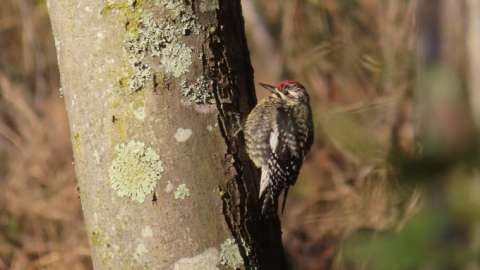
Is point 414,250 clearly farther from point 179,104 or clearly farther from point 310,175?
point 310,175

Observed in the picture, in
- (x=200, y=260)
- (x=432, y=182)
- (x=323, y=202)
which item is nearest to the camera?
(x=432, y=182)

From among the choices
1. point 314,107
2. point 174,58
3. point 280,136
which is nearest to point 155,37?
point 174,58

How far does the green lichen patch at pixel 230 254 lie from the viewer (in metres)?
2.36

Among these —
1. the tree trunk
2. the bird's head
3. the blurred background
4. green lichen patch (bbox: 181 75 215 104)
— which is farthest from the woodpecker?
the tree trunk

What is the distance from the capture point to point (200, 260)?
2.32 metres

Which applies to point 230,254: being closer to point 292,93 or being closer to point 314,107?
point 292,93

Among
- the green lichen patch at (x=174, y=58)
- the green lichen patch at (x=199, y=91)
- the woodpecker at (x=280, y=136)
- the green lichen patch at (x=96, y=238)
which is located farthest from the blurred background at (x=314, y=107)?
the green lichen patch at (x=96, y=238)

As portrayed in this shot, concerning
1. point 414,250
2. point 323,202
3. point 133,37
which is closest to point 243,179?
point 133,37

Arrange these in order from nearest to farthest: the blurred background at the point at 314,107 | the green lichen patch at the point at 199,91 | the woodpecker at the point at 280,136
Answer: the green lichen patch at the point at 199,91 → the woodpecker at the point at 280,136 → the blurred background at the point at 314,107

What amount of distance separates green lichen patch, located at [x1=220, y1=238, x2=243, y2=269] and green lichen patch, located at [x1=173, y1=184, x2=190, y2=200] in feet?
0.60

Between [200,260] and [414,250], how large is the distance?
1.49m

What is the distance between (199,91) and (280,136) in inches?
65.0

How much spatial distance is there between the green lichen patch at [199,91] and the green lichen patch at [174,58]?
4 cm

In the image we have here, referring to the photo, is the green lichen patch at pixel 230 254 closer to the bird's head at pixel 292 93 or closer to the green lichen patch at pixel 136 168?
the green lichen patch at pixel 136 168
